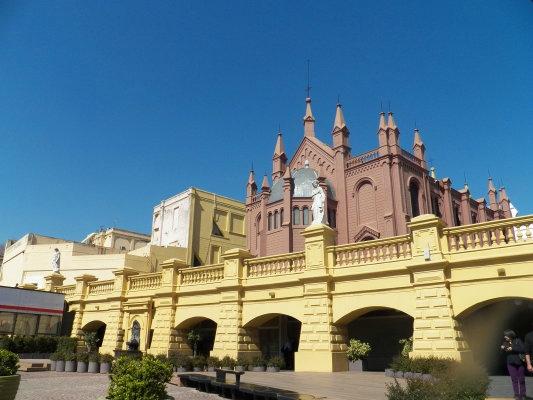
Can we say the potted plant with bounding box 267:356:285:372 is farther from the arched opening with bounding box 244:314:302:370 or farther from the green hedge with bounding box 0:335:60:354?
the green hedge with bounding box 0:335:60:354

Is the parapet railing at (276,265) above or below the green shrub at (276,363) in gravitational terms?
above

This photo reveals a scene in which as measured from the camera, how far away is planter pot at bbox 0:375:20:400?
773cm

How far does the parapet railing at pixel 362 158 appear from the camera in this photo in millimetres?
39062

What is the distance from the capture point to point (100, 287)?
25875mm

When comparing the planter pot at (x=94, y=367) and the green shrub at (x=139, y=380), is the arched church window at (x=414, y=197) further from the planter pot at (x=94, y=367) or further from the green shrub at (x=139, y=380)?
the green shrub at (x=139, y=380)

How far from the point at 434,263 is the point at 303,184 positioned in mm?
27735

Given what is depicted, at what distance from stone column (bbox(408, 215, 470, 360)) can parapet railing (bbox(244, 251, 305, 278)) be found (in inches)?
183

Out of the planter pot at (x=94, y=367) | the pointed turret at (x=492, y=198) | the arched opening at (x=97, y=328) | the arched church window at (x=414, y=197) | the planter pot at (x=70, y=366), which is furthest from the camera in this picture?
the pointed turret at (x=492, y=198)

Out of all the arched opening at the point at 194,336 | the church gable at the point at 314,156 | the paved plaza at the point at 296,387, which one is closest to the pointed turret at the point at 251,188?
the church gable at the point at 314,156

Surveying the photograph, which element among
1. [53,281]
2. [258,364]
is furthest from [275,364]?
[53,281]

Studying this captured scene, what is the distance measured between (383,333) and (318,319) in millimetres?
3989

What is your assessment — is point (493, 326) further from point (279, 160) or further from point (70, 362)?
point (279, 160)

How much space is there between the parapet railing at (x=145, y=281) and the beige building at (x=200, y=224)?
19631 mm

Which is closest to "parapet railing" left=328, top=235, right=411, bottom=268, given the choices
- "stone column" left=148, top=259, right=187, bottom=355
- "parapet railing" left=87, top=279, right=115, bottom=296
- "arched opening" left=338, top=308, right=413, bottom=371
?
"arched opening" left=338, top=308, right=413, bottom=371
